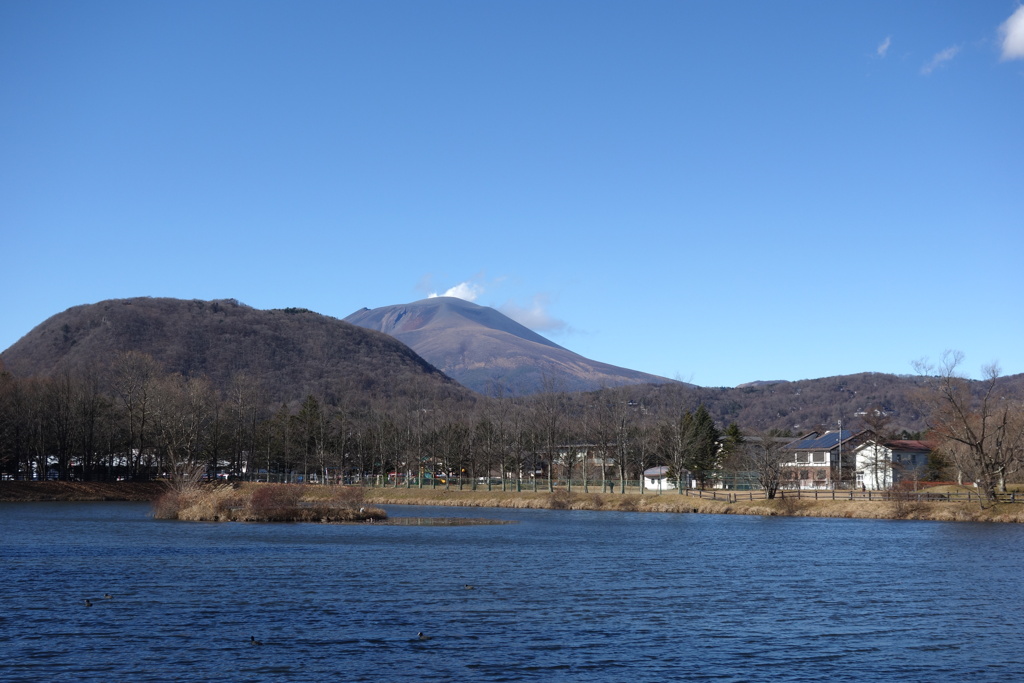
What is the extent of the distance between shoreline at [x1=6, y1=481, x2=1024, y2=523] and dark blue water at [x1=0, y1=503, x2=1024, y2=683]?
728 inches

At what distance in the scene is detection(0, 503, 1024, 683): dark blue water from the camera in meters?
19.7

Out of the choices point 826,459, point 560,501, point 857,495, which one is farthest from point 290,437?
point 857,495

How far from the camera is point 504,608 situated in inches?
1052

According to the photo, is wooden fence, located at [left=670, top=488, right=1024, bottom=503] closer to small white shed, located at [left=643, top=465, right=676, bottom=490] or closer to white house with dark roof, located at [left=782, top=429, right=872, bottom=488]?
white house with dark roof, located at [left=782, top=429, right=872, bottom=488]

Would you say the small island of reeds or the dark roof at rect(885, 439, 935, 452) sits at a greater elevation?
the dark roof at rect(885, 439, 935, 452)

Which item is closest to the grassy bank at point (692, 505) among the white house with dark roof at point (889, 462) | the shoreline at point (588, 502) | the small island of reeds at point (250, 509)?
the shoreline at point (588, 502)

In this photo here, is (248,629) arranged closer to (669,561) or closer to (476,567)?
(476,567)

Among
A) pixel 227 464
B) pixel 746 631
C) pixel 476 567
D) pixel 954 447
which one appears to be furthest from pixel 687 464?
pixel 746 631

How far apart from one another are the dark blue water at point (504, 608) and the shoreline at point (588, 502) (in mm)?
18503

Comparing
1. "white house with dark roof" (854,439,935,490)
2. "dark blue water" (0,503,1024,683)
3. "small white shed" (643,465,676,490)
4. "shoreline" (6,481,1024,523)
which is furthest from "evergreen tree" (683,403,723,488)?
"dark blue water" (0,503,1024,683)

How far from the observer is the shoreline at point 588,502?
66.2 meters

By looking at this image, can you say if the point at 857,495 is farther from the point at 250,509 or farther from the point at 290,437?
the point at 290,437

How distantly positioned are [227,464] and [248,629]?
331 ft

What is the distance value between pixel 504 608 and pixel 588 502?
2119 inches
